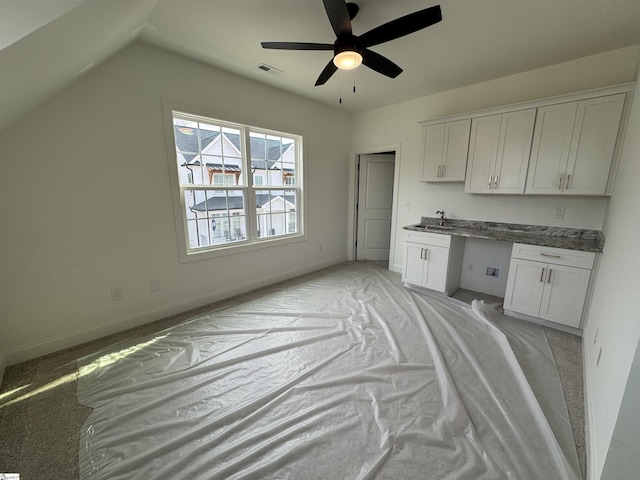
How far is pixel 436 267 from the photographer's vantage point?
3.38 m

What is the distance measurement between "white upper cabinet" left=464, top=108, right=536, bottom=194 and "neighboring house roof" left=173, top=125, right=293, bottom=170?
8.49ft

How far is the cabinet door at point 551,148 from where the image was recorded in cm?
259

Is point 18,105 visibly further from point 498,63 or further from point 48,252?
point 498,63

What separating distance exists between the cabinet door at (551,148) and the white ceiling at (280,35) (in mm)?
574

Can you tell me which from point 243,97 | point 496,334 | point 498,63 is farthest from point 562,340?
point 243,97

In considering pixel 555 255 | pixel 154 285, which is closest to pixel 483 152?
pixel 555 255

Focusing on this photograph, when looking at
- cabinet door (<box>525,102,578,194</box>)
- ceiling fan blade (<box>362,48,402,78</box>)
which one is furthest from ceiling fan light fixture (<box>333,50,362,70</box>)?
cabinet door (<box>525,102,578,194</box>)

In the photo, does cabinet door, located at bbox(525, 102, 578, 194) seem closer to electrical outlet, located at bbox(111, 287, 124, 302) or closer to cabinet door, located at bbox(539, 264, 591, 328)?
cabinet door, located at bbox(539, 264, 591, 328)

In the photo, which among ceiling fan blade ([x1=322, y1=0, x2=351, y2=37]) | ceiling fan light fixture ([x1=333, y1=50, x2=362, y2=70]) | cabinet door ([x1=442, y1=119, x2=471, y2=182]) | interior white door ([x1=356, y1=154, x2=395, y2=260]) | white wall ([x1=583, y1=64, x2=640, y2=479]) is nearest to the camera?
white wall ([x1=583, y1=64, x2=640, y2=479])

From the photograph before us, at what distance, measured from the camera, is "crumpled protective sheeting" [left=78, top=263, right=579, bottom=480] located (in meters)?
1.27

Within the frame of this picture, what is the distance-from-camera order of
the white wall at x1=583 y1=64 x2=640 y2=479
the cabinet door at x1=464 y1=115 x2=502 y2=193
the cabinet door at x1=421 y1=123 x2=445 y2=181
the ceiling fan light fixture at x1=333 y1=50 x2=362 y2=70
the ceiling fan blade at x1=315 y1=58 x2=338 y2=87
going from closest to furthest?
the white wall at x1=583 y1=64 x2=640 y2=479 < the ceiling fan light fixture at x1=333 y1=50 x2=362 y2=70 < the ceiling fan blade at x1=315 y1=58 x2=338 y2=87 < the cabinet door at x1=464 y1=115 x2=502 y2=193 < the cabinet door at x1=421 y1=123 x2=445 y2=181

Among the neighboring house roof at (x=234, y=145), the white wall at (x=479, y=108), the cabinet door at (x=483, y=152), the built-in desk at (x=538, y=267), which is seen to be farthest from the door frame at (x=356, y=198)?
the neighboring house roof at (x=234, y=145)

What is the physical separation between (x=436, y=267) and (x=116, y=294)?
3.71 m

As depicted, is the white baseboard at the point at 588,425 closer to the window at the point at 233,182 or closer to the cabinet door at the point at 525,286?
the cabinet door at the point at 525,286
